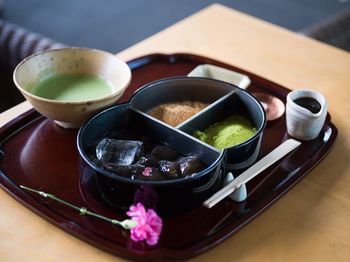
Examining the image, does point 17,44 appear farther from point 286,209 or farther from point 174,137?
point 286,209

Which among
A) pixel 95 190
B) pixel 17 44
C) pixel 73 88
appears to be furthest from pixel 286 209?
pixel 17 44

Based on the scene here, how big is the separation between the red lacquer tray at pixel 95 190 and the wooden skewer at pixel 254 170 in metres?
0.02

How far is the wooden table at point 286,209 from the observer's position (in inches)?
31.9

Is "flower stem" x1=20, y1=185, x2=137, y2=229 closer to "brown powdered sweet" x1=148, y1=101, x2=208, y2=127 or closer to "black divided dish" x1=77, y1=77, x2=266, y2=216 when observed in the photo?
"black divided dish" x1=77, y1=77, x2=266, y2=216

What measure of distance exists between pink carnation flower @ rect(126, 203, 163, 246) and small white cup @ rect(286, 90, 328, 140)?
39cm

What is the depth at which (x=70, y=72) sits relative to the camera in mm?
1129

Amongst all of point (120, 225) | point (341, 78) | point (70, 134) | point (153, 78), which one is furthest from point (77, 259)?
point (341, 78)

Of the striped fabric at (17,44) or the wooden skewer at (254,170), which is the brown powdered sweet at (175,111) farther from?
the striped fabric at (17,44)

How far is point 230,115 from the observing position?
106cm

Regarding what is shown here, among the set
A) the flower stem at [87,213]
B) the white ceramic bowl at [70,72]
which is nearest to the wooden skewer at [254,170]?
the flower stem at [87,213]

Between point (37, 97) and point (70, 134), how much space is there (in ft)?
0.37

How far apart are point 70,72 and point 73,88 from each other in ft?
0.19

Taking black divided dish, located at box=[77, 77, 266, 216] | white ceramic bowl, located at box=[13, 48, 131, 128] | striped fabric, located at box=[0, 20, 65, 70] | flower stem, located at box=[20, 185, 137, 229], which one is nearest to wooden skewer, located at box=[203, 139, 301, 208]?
black divided dish, located at box=[77, 77, 266, 216]

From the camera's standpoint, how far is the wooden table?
81 cm
